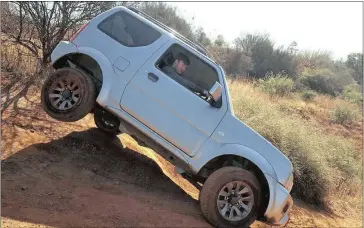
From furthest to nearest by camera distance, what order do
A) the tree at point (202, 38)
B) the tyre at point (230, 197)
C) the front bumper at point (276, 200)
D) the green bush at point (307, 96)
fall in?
the tree at point (202, 38), the green bush at point (307, 96), the front bumper at point (276, 200), the tyre at point (230, 197)

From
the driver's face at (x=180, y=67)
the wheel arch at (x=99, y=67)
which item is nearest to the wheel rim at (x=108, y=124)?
the wheel arch at (x=99, y=67)

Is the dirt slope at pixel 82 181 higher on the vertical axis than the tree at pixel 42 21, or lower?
lower

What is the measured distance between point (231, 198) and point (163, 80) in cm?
180

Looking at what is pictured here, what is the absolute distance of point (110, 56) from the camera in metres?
6.25

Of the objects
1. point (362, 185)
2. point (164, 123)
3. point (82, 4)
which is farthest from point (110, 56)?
point (362, 185)

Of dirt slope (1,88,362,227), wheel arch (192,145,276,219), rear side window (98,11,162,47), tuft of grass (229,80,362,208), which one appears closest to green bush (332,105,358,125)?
tuft of grass (229,80,362,208)

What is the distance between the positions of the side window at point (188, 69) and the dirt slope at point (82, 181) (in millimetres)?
1617

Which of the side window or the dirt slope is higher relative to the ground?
the side window

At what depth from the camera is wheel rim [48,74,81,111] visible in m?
6.25

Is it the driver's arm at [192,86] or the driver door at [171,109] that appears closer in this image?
the driver door at [171,109]

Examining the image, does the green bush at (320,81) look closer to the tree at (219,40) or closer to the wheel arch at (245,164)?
the tree at (219,40)

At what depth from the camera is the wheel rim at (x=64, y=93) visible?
625 centimetres

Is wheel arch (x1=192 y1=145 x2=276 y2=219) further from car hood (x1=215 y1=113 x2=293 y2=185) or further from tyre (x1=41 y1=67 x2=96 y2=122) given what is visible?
tyre (x1=41 y1=67 x2=96 y2=122)

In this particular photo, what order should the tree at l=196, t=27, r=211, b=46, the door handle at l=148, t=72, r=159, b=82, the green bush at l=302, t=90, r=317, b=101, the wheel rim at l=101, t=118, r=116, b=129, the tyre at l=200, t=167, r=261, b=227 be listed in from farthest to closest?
the tree at l=196, t=27, r=211, b=46, the green bush at l=302, t=90, r=317, b=101, the wheel rim at l=101, t=118, r=116, b=129, the door handle at l=148, t=72, r=159, b=82, the tyre at l=200, t=167, r=261, b=227
